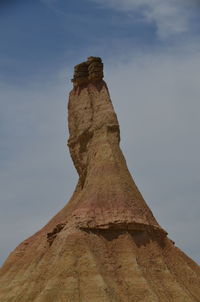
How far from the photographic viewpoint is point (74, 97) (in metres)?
51.8

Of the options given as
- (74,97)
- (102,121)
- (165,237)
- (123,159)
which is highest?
(74,97)

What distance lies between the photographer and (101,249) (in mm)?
39281

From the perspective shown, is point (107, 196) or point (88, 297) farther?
point (107, 196)

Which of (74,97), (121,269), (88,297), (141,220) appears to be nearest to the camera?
(88,297)

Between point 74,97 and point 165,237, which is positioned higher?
point 74,97

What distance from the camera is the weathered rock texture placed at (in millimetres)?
36750

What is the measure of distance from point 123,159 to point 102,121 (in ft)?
12.2

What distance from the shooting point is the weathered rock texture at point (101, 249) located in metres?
36.8

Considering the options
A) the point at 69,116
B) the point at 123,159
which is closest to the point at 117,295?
the point at 123,159

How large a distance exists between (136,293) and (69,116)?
1977cm

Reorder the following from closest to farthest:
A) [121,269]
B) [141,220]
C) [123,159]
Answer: [121,269]
[141,220]
[123,159]

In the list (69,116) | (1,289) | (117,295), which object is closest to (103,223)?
(117,295)

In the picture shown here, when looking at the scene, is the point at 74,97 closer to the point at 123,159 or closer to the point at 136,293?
the point at 123,159

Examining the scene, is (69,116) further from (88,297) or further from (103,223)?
(88,297)
